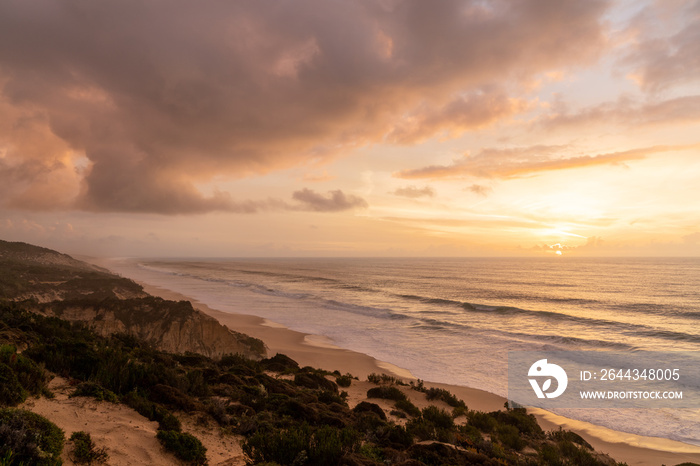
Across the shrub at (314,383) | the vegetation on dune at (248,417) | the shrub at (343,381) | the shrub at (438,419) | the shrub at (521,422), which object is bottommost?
the shrub at (343,381)

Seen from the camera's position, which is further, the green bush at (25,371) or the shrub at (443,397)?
the shrub at (443,397)

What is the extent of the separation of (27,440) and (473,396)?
51.8 feet

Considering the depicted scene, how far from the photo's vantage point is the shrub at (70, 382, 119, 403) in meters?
7.41

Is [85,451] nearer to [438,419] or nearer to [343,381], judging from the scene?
[438,419]

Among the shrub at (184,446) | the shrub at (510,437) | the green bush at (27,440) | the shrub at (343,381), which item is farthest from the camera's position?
the shrub at (343,381)

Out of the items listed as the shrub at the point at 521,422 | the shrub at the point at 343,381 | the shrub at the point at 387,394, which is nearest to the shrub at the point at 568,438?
the shrub at the point at 521,422

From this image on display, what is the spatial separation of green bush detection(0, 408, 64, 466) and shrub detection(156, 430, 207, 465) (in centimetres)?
159

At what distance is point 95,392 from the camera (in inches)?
296

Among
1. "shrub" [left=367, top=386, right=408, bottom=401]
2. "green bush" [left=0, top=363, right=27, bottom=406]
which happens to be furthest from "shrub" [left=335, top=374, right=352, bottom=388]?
"green bush" [left=0, top=363, right=27, bottom=406]

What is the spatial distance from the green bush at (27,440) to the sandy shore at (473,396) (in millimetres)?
14084

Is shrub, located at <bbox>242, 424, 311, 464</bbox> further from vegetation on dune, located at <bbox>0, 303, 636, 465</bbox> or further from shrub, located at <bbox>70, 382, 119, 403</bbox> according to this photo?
shrub, located at <bbox>70, 382, 119, 403</bbox>

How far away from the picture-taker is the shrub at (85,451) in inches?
202

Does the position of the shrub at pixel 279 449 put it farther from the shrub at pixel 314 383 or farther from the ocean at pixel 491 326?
the ocean at pixel 491 326

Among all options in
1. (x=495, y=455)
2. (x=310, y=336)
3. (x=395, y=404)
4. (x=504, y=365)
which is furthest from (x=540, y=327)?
(x=495, y=455)
